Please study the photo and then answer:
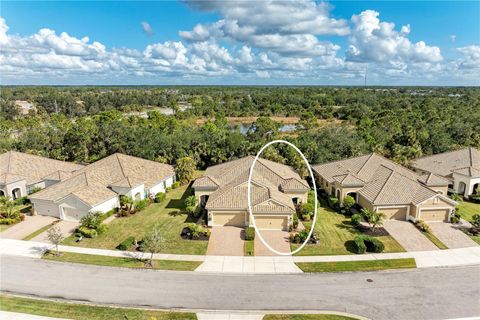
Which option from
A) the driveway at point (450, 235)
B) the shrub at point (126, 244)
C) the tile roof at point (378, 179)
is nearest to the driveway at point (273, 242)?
the tile roof at point (378, 179)

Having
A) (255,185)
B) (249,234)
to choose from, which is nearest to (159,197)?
(255,185)

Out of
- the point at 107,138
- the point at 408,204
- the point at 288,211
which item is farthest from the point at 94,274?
the point at 107,138

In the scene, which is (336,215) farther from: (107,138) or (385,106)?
(385,106)

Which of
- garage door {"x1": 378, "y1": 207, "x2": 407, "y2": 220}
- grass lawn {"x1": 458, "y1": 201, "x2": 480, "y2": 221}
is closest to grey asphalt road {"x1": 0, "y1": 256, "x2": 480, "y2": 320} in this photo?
garage door {"x1": 378, "y1": 207, "x2": 407, "y2": 220}

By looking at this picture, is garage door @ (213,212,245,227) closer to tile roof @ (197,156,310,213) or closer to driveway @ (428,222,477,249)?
tile roof @ (197,156,310,213)

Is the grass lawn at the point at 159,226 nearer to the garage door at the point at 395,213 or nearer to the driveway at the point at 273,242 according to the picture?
the driveway at the point at 273,242
